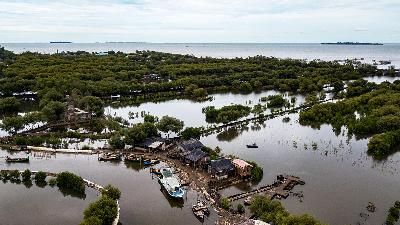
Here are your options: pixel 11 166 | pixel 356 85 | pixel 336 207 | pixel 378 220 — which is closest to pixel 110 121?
pixel 11 166

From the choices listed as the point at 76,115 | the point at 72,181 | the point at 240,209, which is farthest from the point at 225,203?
the point at 76,115

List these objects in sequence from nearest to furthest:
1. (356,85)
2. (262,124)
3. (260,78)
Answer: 1. (262,124)
2. (356,85)
3. (260,78)

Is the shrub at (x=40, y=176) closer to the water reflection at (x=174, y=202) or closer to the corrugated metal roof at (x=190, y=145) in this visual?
the water reflection at (x=174, y=202)

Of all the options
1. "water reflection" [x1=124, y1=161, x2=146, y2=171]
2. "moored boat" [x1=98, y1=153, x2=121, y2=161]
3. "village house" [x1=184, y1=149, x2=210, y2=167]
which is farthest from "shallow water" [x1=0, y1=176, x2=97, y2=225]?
"village house" [x1=184, y1=149, x2=210, y2=167]

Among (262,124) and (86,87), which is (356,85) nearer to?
(262,124)

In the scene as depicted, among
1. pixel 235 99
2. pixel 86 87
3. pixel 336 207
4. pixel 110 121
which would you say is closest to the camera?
pixel 336 207

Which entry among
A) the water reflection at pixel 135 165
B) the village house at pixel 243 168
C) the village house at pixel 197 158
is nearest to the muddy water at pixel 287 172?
the water reflection at pixel 135 165
